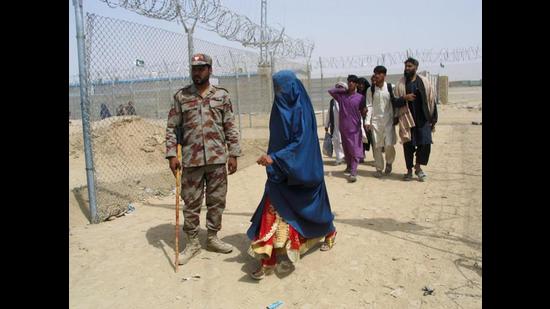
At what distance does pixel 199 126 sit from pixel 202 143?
0.14 meters

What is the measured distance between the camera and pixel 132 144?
998 centimetres

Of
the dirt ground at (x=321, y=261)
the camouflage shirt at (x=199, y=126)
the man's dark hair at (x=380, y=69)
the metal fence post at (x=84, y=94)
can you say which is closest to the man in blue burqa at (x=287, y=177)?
the dirt ground at (x=321, y=261)

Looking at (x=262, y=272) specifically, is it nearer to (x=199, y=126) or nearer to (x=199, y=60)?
(x=199, y=126)

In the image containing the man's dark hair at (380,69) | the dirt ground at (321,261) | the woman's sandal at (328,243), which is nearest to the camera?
the dirt ground at (321,261)

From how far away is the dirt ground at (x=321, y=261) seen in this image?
315 centimetres

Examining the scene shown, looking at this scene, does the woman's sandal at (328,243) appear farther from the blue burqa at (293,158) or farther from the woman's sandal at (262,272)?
the woman's sandal at (262,272)

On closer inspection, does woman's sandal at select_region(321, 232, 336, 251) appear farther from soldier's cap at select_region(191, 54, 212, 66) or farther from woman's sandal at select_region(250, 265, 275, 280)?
soldier's cap at select_region(191, 54, 212, 66)

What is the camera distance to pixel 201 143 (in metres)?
3.74

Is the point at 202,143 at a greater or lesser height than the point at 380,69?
lesser

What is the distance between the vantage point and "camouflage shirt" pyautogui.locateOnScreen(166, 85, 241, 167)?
12.3 feet

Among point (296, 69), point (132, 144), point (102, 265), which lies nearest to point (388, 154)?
point (102, 265)

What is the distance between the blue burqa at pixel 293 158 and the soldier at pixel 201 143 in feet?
1.52

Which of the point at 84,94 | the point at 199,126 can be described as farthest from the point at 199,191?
the point at 84,94

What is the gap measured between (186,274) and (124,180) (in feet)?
13.0
